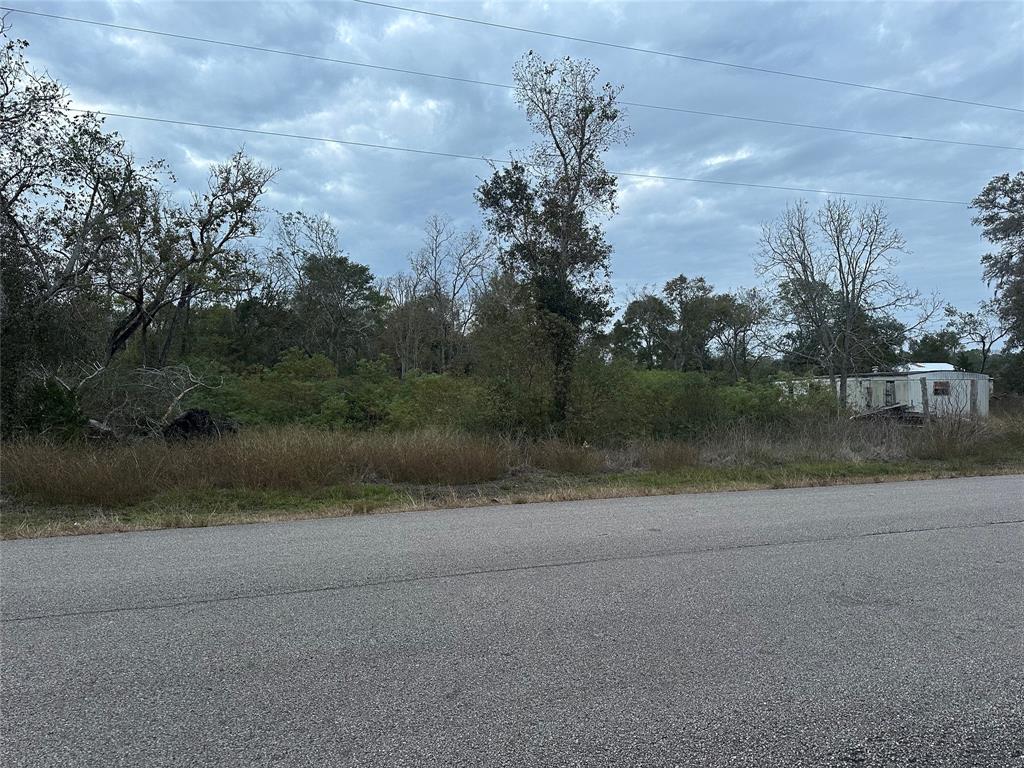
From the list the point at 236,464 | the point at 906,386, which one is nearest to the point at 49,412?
the point at 236,464

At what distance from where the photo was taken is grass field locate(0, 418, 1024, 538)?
32.0ft

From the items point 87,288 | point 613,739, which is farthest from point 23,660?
point 87,288

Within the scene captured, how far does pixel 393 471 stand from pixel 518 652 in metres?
9.13

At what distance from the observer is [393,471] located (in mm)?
12719

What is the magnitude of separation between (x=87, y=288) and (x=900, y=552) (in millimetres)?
19382

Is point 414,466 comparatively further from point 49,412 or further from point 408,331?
point 408,331

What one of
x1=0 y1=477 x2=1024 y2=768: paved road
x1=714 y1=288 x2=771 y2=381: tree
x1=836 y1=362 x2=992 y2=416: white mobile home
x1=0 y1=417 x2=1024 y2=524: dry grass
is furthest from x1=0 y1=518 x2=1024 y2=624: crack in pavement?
x1=714 y1=288 x2=771 y2=381: tree

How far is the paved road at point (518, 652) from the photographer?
2934 millimetres

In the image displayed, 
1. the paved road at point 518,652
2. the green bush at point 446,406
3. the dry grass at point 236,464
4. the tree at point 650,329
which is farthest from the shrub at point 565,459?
the tree at point 650,329

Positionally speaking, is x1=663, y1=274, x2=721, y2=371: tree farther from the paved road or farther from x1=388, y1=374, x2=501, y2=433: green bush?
the paved road

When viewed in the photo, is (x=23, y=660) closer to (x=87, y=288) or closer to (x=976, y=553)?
(x=976, y=553)

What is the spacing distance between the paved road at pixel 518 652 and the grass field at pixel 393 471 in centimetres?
293

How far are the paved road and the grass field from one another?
9.63ft

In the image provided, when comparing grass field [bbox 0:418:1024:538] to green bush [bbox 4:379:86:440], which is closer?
grass field [bbox 0:418:1024:538]
